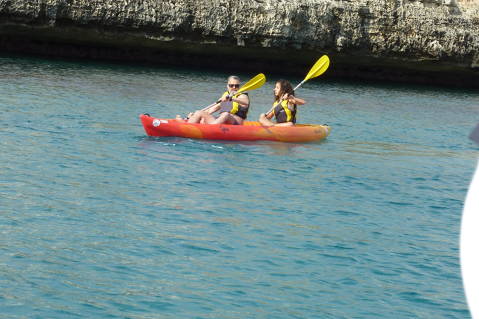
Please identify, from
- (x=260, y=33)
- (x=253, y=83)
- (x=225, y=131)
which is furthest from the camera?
(x=260, y=33)

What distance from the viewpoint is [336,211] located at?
23.6ft

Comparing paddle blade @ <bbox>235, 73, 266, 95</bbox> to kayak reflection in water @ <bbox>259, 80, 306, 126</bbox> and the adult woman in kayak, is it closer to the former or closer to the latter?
kayak reflection in water @ <bbox>259, 80, 306, 126</bbox>

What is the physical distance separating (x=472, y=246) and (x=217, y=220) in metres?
5.20

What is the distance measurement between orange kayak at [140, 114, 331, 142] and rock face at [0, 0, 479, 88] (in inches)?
367

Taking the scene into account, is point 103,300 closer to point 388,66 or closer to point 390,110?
point 390,110

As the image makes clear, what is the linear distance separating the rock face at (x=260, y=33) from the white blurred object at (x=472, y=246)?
18.4 m

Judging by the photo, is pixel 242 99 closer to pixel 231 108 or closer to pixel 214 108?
pixel 231 108

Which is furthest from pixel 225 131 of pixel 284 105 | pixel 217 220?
pixel 217 220

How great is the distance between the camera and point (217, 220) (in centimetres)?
652

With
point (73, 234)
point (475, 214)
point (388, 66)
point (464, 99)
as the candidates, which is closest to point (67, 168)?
point (73, 234)

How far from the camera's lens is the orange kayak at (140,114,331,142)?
10250 mm

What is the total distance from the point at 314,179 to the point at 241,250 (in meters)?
3.04

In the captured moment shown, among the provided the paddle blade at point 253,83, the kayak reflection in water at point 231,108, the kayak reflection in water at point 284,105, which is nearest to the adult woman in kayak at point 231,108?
the kayak reflection in water at point 231,108

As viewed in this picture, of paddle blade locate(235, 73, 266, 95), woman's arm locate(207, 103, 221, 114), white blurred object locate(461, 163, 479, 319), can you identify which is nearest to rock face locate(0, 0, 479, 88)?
paddle blade locate(235, 73, 266, 95)
